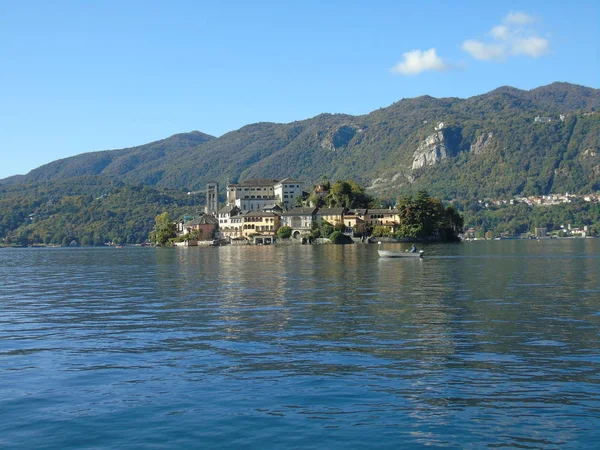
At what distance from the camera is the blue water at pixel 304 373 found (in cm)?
1471

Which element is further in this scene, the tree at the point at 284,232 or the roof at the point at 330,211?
the tree at the point at 284,232

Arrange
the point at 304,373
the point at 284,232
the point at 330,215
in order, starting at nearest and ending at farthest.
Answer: the point at 304,373 < the point at 330,215 < the point at 284,232

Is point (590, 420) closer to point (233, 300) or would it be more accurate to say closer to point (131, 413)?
point (131, 413)

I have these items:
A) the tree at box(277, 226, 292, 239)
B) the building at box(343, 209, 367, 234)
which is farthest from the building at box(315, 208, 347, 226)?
the tree at box(277, 226, 292, 239)

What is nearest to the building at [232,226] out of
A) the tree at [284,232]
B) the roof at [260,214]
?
the roof at [260,214]

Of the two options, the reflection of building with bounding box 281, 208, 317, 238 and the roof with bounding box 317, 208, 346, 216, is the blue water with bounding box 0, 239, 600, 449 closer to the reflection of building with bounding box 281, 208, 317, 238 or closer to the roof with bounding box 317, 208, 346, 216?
the roof with bounding box 317, 208, 346, 216

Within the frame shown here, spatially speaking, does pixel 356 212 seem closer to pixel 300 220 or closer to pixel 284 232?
pixel 300 220

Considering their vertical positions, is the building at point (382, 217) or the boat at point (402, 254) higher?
the building at point (382, 217)

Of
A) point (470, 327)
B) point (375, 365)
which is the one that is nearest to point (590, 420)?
point (375, 365)

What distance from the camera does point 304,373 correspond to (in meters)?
19.5

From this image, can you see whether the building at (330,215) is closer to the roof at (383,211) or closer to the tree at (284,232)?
the roof at (383,211)

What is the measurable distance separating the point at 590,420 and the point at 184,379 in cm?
1038

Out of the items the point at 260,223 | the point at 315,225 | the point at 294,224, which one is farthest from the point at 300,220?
the point at 260,223

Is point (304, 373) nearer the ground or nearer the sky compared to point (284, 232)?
nearer the ground
